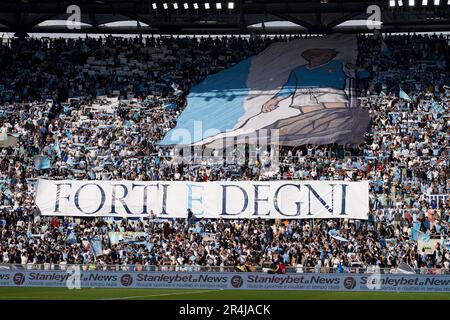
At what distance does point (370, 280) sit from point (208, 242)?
345 inches

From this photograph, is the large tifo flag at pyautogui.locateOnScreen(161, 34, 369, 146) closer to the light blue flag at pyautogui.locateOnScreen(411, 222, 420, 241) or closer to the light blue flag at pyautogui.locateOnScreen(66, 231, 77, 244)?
the light blue flag at pyautogui.locateOnScreen(411, 222, 420, 241)

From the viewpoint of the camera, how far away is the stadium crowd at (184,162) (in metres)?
35.7

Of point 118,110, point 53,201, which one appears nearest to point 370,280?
point 53,201

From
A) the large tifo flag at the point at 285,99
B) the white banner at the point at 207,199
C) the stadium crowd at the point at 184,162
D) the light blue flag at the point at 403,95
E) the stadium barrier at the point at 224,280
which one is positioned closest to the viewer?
the stadium barrier at the point at 224,280

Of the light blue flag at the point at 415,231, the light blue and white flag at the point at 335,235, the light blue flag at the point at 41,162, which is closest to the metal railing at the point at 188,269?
the light blue and white flag at the point at 335,235

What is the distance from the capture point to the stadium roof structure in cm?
4928

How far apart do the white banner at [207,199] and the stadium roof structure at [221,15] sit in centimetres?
1360

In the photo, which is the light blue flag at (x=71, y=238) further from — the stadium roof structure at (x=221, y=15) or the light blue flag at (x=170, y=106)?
the stadium roof structure at (x=221, y=15)

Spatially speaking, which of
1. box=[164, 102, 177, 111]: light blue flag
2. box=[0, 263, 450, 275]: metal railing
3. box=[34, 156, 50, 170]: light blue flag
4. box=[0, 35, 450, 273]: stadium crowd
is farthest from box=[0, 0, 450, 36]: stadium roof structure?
box=[0, 263, 450, 275]: metal railing

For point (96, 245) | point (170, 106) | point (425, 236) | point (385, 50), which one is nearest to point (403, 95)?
point (385, 50)

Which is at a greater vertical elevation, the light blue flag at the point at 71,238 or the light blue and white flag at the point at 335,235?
the light blue and white flag at the point at 335,235

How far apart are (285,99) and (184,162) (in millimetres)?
7057

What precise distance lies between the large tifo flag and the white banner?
3.75 metres

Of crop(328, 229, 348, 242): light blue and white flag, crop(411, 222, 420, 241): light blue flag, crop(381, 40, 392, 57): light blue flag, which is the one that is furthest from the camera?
crop(381, 40, 392, 57): light blue flag
